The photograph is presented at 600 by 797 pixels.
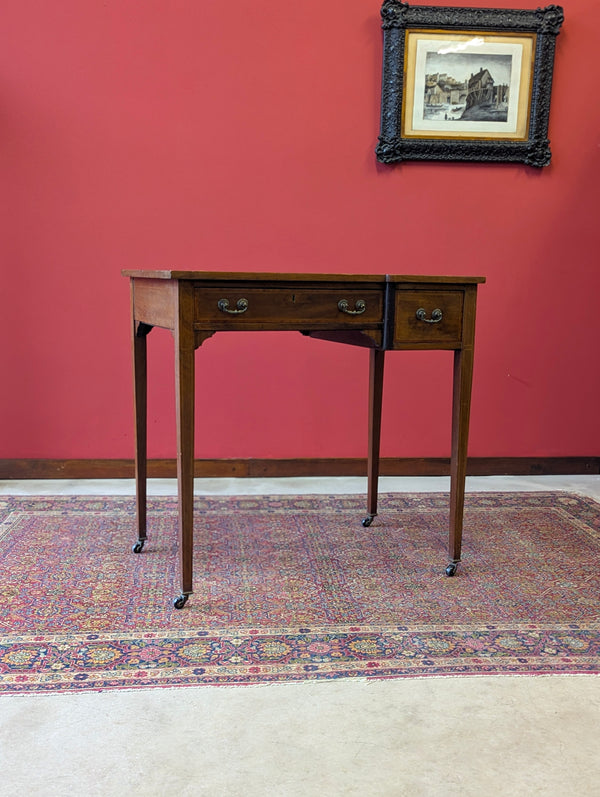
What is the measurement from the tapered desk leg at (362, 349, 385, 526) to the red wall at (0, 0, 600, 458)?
0.73m

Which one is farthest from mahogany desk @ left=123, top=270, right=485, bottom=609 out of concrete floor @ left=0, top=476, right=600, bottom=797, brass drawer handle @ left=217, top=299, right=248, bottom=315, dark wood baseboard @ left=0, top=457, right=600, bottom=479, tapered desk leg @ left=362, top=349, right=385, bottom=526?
dark wood baseboard @ left=0, top=457, right=600, bottom=479

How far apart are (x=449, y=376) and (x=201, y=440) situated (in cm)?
124

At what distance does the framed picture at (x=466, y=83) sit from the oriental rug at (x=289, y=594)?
164 centimetres

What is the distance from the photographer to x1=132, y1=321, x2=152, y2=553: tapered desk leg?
249cm

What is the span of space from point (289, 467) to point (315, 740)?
6.83ft

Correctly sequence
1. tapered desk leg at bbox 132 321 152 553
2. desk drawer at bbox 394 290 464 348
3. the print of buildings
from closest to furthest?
desk drawer at bbox 394 290 464 348, tapered desk leg at bbox 132 321 152 553, the print of buildings

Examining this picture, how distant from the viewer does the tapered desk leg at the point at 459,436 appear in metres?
2.38

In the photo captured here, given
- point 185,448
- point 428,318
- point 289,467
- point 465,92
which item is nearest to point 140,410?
point 185,448

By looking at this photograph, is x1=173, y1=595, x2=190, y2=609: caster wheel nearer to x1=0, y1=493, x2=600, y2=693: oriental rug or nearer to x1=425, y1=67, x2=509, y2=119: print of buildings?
x1=0, y1=493, x2=600, y2=693: oriental rug

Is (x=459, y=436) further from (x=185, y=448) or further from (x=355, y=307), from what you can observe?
(x=185, y=448)

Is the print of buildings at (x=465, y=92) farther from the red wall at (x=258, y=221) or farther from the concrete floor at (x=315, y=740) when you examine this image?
the concrete floor at (x=315, y=740)

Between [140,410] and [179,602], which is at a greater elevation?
[140,410]

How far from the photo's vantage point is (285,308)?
2.15 meters

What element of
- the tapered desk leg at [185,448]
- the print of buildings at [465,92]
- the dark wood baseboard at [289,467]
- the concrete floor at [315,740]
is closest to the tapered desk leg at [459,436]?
the concrete floor at [315,740]
